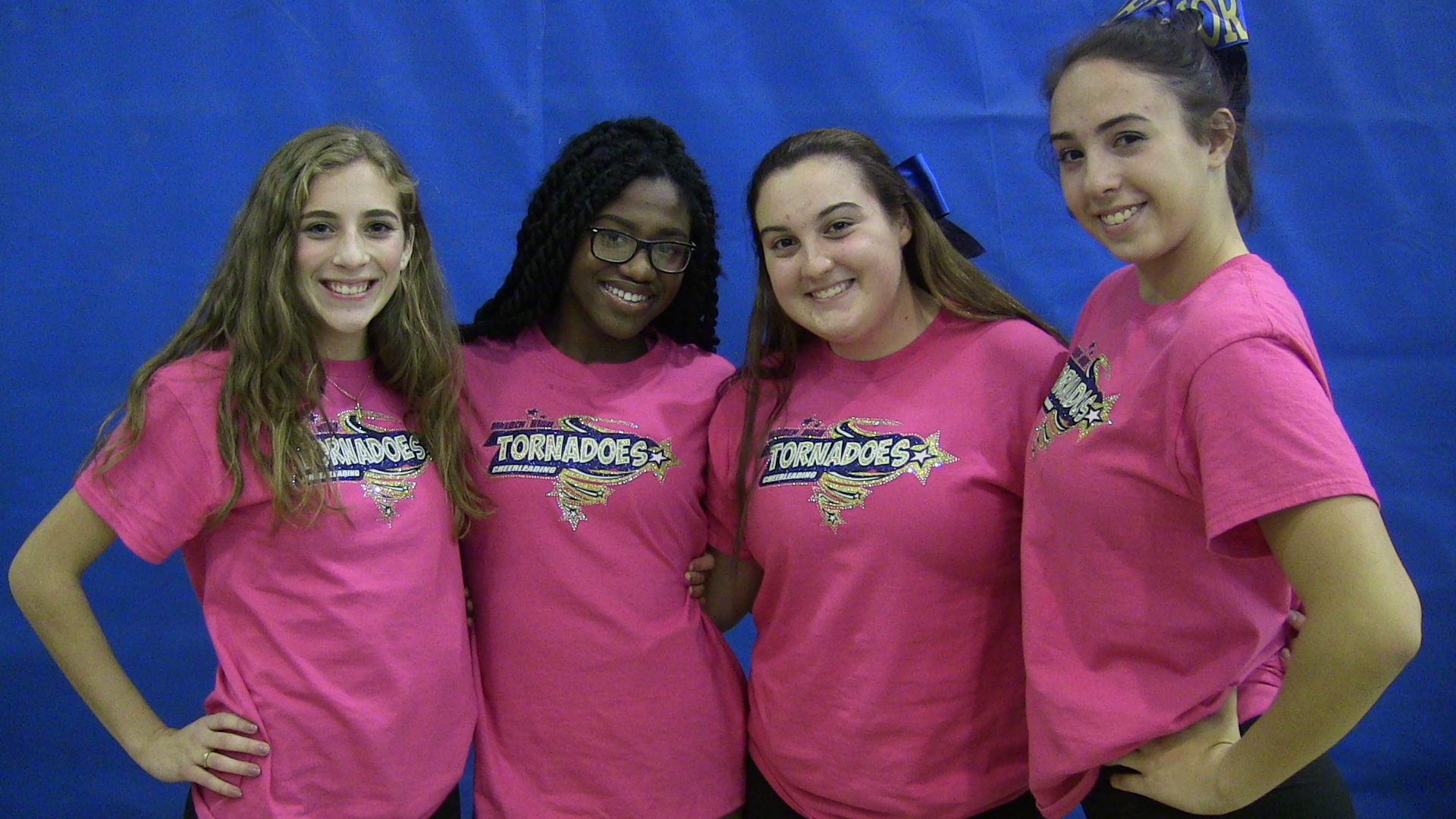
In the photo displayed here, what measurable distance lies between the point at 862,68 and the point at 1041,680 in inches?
62.4

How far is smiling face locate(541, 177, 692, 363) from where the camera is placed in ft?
5.70

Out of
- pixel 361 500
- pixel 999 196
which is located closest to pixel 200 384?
pixel 361 500

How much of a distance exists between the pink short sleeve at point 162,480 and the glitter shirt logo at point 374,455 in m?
0.14

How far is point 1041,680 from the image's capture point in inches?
50.6

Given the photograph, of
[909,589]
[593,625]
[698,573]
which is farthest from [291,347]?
[909,589]

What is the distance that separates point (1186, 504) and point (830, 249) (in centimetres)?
65

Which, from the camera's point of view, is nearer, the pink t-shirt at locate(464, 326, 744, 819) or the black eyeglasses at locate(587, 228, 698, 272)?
the pink t-shirt at locate(464, 326, 744, 819)

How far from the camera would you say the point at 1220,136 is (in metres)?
1.21

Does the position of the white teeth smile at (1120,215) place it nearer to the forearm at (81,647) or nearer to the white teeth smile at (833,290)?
the white teeth smile at (833,290)

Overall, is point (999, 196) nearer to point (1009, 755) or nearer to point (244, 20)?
point (1009, 755)

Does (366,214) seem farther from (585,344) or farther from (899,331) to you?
(899,331)

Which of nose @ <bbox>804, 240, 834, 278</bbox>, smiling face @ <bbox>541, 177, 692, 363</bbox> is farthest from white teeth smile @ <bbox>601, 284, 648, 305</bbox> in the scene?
nose @ <bbox>804, 240, 834, 278</bbox>

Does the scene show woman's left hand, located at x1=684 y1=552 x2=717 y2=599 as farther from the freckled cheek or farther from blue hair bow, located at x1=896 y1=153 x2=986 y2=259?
blue hair bow, located at x1=896 y1=153 x2=986 y2=259

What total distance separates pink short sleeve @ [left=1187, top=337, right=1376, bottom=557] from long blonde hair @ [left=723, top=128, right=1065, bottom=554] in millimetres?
598
